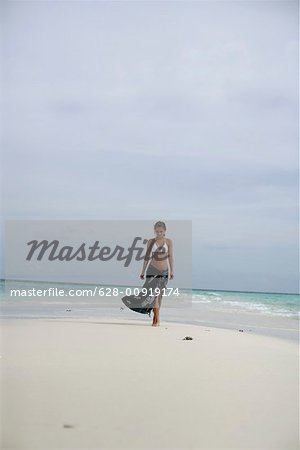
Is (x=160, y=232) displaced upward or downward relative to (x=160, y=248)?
upward

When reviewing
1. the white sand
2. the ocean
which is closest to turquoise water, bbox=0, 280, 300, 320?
the ocean

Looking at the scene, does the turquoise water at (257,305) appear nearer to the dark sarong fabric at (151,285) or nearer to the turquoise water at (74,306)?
the turquoise water at (74,306)

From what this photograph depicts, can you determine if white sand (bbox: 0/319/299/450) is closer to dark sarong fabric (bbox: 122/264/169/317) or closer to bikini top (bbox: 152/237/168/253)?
dark sarong fabric (bbox: 122/264/169/317)

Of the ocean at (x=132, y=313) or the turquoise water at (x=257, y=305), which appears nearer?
the ocean at (x=132, y=313)

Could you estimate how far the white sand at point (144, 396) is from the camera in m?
1.55

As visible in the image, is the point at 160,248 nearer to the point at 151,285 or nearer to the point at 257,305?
the point at 151,285

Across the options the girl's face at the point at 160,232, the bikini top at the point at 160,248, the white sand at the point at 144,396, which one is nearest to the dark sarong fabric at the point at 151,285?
the bikini top at the point at 160,248

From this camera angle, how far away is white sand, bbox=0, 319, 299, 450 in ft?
5.10

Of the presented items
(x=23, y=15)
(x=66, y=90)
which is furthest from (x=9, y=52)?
(x=66, y=90)

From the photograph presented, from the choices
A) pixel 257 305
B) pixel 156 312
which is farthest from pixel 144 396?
pixel 257 305

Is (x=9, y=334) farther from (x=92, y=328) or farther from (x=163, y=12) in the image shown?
(x=163, y=12)

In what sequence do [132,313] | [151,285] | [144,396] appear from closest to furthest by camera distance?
1. [144,396]
2. [151,285]
3. [132,313]

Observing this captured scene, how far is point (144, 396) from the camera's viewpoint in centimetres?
201

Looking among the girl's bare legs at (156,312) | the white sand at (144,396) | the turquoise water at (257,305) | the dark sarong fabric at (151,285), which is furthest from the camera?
the turquoise water at (257,305)
